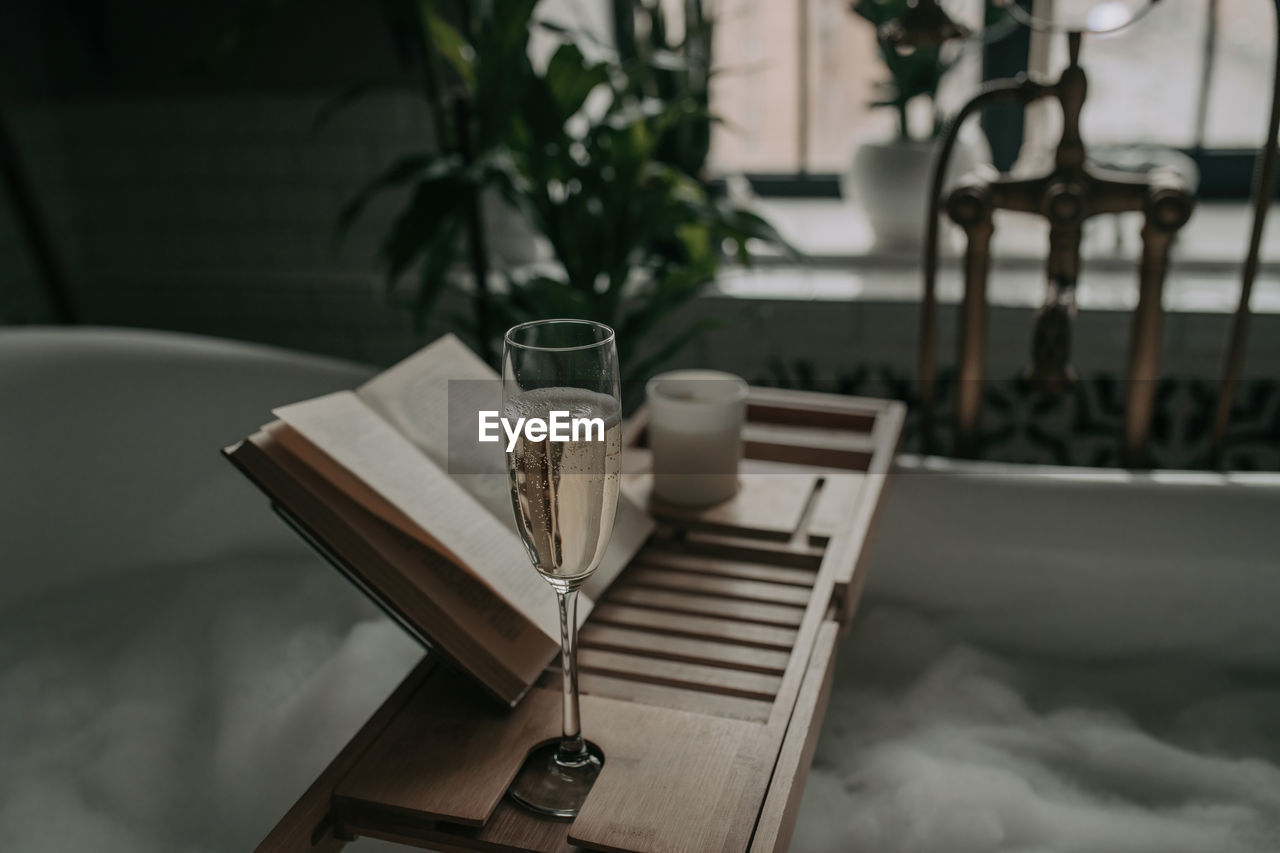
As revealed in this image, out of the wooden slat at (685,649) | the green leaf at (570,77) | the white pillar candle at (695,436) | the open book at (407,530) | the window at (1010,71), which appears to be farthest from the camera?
the window at (1010,71)

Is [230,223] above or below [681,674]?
above

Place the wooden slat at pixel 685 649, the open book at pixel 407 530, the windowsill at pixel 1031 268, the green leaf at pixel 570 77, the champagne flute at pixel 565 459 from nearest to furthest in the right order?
the champagne flute at pixel 565 459, the open book at pixel 407 530, the wooden slat at pixel 685 649, the green leaf at pixel 570 77, the windowsill at pixel 1031 268

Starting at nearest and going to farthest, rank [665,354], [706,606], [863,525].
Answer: [706,606]
[863,525]
[665,354]

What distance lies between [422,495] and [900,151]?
1.39m

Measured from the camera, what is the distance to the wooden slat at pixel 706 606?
0.94 metres

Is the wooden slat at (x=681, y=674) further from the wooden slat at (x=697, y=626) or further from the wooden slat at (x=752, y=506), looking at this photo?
the wooden slat at (x=752, y=506)

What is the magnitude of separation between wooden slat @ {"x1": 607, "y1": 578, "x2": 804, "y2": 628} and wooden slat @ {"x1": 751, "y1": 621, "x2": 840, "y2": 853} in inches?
1.6

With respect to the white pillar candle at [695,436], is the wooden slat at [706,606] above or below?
below

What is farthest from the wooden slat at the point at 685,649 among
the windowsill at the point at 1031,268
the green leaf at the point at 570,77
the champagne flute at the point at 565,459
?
the windowsill at the point at 1031,268

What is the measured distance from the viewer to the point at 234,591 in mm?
1409

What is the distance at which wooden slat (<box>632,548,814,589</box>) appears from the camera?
1.01 meters

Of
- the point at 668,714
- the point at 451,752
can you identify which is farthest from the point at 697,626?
the point at 451,752

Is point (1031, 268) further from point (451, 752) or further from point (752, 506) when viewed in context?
point (451, 752)

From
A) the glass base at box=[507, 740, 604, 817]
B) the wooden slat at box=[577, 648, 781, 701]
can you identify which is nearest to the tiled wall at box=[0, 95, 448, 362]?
the wooden slat at box=[577, 648, 781, 701]
